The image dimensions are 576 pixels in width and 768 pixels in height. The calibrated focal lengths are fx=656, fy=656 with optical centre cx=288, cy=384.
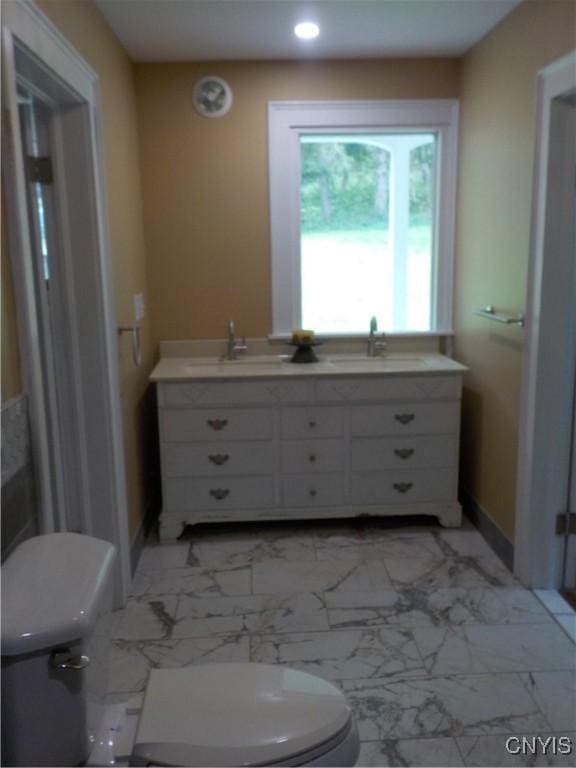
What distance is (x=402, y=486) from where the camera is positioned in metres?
3.28

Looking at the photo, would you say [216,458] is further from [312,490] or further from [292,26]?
[292,26]

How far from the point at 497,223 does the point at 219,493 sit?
1.81 meters

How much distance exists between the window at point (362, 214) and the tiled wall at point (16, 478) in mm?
2032

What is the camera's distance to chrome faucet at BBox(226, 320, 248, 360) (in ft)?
11.6

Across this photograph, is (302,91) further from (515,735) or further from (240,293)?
(515,735)

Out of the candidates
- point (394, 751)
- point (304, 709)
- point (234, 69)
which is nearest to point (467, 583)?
point (394, 751)

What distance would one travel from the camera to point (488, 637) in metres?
2.39

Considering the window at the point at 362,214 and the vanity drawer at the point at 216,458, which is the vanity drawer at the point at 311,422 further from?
the window at the point at 362,214

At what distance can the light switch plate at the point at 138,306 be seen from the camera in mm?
3136

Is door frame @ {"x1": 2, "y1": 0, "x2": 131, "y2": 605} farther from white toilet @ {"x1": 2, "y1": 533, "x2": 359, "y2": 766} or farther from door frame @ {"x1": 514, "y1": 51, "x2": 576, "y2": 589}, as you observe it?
door frame @ {"x1": 514, "y1": 51, "x2": 576, "y2": 589}

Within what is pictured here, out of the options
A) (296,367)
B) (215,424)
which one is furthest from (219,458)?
(296,367)

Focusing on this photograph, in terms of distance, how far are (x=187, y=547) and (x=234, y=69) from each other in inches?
94.1

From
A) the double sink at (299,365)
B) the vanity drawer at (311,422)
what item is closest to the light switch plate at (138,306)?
the double sink at (299,365)

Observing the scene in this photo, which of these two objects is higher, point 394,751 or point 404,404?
point 404,404
